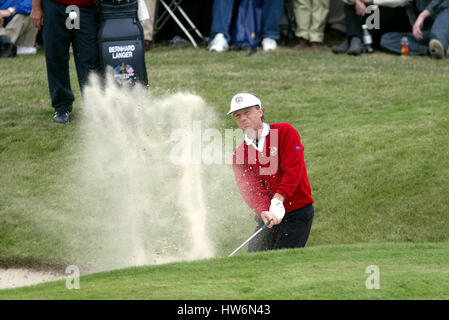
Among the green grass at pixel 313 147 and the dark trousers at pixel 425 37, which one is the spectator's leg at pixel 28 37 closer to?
the green grass at pixel 313 147

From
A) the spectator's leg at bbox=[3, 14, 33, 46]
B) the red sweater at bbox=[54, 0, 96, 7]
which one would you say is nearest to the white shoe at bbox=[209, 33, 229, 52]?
the spectator's leg at bbox=[3, 14, 33, 46]

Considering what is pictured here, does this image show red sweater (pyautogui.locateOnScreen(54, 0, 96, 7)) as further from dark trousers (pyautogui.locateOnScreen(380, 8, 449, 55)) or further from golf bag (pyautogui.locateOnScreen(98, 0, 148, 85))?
dark trousers (pyautogui.locateOnScreen(380, 8, 449, 55))

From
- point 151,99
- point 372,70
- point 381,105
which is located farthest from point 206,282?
point 372,70

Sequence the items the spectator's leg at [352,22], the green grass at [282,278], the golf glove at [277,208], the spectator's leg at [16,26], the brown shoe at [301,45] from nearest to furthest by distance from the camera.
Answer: the green grass at [282,278], the golf glove at [277,208], the spectator's leg at [16,26], the spectator's leg at [352,22], the brown shoe at [301,45]

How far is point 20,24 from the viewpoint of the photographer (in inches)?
506

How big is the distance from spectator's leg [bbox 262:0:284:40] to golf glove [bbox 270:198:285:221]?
829cm

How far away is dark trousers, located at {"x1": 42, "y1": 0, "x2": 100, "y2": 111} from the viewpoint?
28.0 feet

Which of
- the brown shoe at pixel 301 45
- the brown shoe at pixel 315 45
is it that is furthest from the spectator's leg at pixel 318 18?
the brown shoe at pixel 301 45

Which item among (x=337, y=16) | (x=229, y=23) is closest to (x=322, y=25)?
(x=337, y=16)

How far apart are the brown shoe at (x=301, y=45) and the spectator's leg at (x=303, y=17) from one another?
0.18 m

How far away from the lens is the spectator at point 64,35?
335 inches
